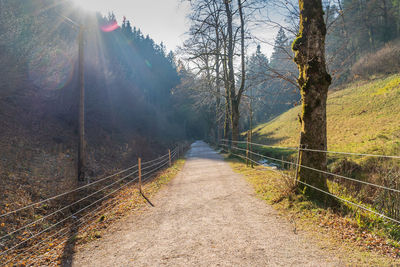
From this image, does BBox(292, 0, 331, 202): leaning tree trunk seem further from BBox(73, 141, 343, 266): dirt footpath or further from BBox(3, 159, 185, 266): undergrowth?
BBox(3, 159, 185, 266): undergrowth

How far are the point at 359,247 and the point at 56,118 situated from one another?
20572mm

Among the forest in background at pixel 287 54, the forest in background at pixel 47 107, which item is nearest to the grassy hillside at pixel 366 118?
the forest in background at pixel 287 54

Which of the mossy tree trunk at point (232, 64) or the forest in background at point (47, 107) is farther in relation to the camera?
the mossy tree trunk at point (232, 64)

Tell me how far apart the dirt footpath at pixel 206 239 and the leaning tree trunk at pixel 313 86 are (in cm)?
138

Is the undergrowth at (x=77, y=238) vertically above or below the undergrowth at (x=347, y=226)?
below

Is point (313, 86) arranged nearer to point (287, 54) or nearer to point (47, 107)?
point (287, 54)

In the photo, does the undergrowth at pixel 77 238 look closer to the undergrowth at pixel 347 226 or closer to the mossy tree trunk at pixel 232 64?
the undergrowth at pixel 347 226

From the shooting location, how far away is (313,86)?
515 centimetres

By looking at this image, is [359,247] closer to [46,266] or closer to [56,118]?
[46,266]

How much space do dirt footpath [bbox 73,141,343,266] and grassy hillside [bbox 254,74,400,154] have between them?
8.76m

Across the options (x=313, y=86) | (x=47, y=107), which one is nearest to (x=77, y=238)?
(x=313, y=86)

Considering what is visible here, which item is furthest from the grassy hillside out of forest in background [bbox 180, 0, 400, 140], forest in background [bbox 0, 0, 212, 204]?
forest in background [bbox 0, 0, 212, 204]

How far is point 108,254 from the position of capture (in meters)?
3.79

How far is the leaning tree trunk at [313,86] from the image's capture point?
5.11 metres
